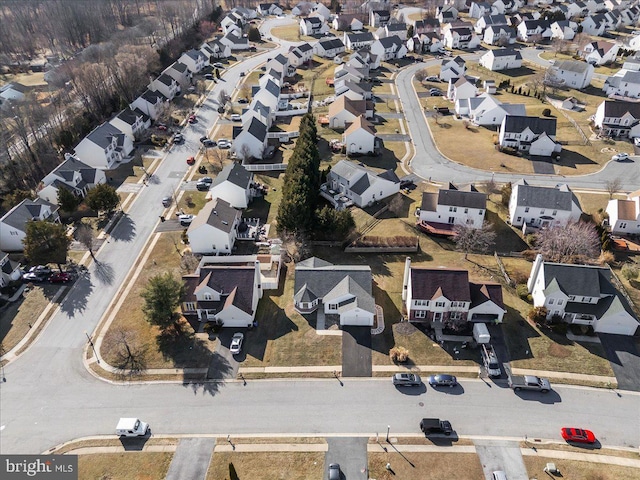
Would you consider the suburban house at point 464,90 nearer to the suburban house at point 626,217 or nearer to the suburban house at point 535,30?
the suburban house at point 626,217

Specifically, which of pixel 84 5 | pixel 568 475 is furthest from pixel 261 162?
pixel 84 5

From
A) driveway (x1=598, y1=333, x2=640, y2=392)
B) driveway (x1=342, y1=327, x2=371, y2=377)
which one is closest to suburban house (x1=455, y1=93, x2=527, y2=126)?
driveway (x1=598, y1=333, x2=640, y2=392)

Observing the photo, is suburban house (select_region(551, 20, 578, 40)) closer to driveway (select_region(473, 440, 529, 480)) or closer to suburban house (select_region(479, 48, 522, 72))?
suburban house (select_region(479, 48, 522, 72))

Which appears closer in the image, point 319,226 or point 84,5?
point 319,226

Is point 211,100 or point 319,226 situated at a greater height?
point 211,100

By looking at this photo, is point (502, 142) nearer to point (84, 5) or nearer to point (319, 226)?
point (319, 226)

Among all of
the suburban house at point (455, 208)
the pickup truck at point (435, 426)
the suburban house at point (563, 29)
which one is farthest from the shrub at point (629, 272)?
the suburban house at point (563, 29)
